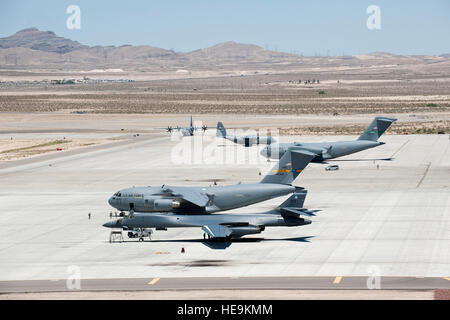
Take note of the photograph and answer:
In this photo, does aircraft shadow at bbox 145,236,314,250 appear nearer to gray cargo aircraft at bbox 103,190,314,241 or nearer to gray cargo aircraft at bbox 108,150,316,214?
gray cargo aircraft at bbox 103,190,314,241

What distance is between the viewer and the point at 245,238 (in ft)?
174

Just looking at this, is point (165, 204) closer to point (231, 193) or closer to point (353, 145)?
point (231, 193)

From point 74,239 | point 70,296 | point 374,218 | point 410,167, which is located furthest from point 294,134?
point 70,296

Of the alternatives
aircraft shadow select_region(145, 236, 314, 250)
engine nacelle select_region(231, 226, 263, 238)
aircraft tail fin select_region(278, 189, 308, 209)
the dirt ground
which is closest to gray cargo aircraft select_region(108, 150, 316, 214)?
aircraft shadow select_region(145, 236, 314, 250)

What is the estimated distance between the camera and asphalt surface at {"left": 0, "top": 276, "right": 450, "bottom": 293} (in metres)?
38.2

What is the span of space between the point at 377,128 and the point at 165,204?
4811cm

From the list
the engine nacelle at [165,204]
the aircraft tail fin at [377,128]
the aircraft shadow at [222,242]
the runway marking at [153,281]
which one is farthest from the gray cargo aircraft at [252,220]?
the aircraft tail fin at [377,128]

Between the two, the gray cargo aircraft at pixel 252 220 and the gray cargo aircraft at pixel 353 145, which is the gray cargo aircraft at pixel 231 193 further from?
the gray cargo aircraft at pixel 353 145

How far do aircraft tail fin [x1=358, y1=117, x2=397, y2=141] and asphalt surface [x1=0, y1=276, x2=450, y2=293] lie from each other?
56589mm

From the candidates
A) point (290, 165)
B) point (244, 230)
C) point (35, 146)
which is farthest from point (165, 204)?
point (35, 146)

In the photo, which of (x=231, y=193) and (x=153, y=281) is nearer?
(x=153, y=281)

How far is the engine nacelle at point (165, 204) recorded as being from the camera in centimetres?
5500

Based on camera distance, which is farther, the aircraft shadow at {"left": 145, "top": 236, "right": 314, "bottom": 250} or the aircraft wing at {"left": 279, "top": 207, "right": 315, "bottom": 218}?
the aircraft wing at {"left": 279, "top": 207, "right": 315, "bottom": 218}

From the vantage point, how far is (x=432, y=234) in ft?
170
